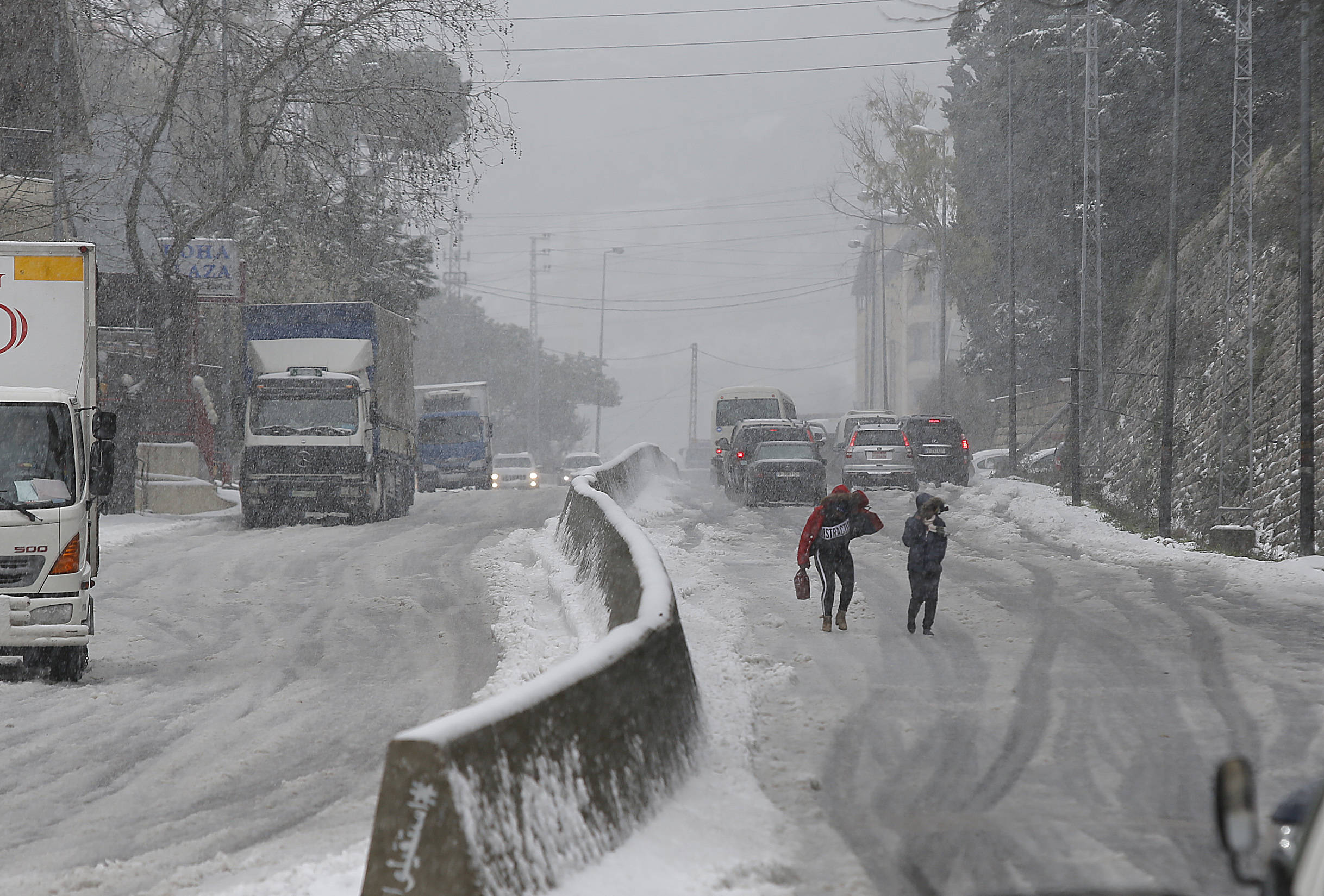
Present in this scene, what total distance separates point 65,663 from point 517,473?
42.5 meters

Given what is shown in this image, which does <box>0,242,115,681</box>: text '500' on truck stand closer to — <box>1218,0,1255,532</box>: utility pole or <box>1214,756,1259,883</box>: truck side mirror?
<box>1214,756,1259,883</box>: truck side mirror

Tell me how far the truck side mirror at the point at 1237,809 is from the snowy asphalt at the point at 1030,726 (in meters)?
3.75

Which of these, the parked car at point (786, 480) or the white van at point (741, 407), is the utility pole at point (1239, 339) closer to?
the parked car at point (786, 480)

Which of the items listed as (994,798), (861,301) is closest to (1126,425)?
(994,798)

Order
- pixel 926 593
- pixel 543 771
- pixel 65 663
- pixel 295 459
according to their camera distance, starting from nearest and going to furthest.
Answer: pixel 543 771 → pixel 65 663 → pixel 926 593 → pixel 295 459

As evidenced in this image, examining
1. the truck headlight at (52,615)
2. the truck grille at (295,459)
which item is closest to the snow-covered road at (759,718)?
the truck headlight at (52,615)

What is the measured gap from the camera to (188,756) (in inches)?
363

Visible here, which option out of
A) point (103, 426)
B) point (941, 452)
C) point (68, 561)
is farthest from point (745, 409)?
point (68, 561)

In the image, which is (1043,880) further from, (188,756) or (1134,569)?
(1134,569)

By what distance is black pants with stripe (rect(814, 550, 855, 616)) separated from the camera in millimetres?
14336

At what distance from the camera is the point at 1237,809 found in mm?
2512

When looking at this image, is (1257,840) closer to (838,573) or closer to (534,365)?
(838,573)

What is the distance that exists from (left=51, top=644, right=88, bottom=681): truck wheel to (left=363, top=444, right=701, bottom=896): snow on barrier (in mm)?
5605

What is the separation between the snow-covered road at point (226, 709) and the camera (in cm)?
718
